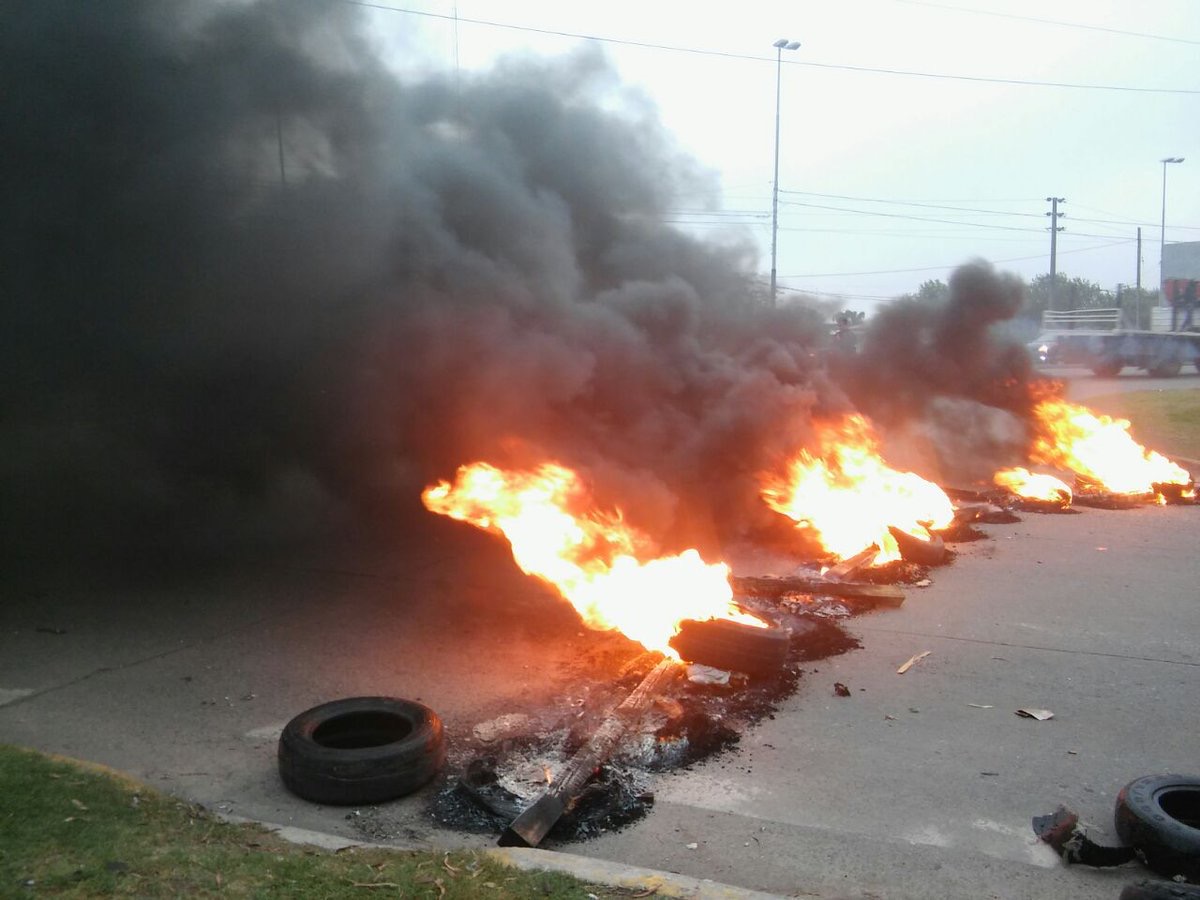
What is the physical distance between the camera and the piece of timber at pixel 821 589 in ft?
27.6

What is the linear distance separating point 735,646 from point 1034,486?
30.6 ft

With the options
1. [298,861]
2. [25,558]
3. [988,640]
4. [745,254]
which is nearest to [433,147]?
[745,254]

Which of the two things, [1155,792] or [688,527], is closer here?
[1155,792]

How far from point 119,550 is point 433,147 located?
18.2ft

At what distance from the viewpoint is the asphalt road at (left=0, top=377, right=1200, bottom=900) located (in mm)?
4402

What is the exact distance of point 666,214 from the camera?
13.0 metres

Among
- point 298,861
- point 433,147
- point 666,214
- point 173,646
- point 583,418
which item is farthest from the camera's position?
point 666,214

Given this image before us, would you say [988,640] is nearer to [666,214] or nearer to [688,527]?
[688,527]

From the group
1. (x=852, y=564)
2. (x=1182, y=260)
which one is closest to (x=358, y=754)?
(x=852, y=564)

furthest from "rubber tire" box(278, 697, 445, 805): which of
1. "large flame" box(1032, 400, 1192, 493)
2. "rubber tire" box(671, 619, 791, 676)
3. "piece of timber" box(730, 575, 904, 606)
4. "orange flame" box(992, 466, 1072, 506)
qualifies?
"large flame" box(1032, 400, 1192, 493)

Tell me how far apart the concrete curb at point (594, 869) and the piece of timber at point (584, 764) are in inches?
4.7

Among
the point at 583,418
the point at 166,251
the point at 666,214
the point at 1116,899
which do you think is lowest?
the point at 1116,899

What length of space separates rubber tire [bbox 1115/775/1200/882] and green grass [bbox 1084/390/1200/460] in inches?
604

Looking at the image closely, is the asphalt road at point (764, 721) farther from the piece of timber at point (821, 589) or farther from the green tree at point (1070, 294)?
the green tree at point (1070, 294)
